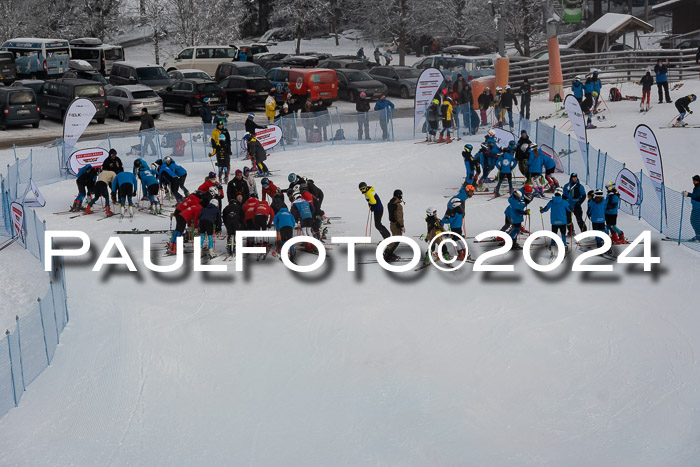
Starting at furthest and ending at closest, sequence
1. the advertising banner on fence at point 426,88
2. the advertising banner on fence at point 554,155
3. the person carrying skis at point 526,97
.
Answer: the person carrying skis at point 526,97
the advertising banner on fence at point 426,88
the advertising banner on fence at point 554,155

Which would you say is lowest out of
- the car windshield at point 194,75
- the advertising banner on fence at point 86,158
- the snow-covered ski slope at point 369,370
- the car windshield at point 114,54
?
the snow-covered ski slope at point 369,370

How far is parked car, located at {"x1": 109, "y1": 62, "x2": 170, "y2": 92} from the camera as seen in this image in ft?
125

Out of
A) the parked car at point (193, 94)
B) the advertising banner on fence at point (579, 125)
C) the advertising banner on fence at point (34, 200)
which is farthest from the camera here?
the parked car at point (193, 94)

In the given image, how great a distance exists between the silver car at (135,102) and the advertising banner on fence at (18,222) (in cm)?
1390

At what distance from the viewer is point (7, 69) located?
38781 mm

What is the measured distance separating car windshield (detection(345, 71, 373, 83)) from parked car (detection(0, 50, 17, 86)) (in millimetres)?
14094

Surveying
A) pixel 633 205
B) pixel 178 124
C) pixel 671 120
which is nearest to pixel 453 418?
pixel 633 205

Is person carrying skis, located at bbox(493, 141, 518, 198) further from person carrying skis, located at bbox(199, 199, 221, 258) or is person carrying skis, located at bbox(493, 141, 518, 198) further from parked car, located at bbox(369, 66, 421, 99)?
parked car, located at bbox(369, 66, 421, 99)

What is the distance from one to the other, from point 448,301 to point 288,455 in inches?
195

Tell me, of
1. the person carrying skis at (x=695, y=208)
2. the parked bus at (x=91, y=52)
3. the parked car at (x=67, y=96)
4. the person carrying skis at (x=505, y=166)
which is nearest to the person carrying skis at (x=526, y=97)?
the person carrying skis at (x=505, y=166)

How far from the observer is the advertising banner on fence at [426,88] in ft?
93.2

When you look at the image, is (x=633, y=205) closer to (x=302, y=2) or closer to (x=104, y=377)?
(x=104, y=377)

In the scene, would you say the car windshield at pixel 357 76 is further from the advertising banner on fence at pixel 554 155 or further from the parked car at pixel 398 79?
the advertising banner on fence at pixel 554 155

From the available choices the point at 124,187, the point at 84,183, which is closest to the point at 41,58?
the point at 84,183
